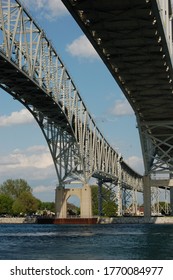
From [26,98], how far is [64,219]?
115 ft

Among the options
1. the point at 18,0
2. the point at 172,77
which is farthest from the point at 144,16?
the point at 18,0

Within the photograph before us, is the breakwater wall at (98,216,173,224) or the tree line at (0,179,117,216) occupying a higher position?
the tree line at (0,179,117,216)

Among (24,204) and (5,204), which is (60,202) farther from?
(5,204)

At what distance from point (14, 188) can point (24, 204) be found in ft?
58.5

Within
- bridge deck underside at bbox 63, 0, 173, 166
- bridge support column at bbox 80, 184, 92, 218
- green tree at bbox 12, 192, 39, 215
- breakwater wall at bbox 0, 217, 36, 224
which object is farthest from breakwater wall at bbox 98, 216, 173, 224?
green tree at bbox 12, 192, 39, 215

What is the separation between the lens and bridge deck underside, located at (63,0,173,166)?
133 feet

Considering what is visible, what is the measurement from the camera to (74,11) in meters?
40.2

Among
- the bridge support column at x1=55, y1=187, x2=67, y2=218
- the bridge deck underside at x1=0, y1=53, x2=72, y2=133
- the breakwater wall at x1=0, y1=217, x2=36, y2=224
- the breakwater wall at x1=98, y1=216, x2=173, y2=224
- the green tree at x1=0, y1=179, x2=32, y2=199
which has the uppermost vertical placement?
the bridge deck underside at x1=0, y1=53, x2=72, y2=133

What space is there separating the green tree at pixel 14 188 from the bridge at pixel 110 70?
3967 cm

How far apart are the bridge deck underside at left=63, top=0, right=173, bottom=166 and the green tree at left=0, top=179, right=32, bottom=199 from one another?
101 metres

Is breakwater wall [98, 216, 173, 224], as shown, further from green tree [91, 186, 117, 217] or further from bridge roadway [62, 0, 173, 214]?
green tree [91, 186, 117, 217]
